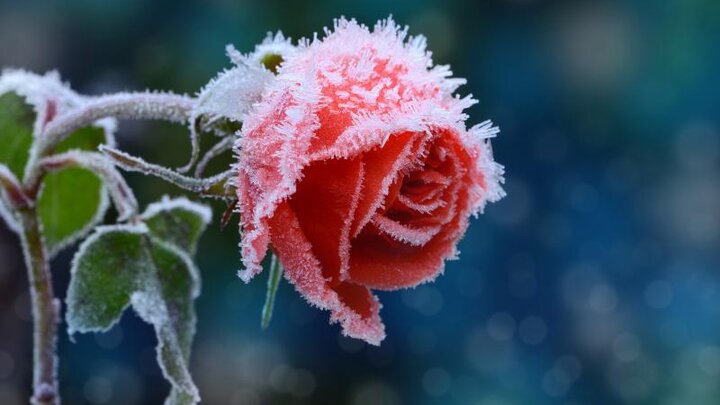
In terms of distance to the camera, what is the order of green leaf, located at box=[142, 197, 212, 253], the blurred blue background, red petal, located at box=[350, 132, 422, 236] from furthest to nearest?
1. the blurred blue background
2. green leaf, located at box=[142, 197, 212, 253]
3. red petal, located at box=[350, 132, 422, 236]

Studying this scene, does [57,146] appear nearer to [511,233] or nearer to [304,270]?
[304,270]

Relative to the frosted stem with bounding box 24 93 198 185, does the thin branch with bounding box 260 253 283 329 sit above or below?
below

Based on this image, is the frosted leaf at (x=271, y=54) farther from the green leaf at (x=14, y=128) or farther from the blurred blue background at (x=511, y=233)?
the blurred blue background at (x=511, y=233)

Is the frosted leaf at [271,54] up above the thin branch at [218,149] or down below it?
above

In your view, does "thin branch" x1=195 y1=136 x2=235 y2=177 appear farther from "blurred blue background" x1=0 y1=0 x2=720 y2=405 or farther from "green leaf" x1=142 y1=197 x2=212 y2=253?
"blurred blue background" x1=0 y1=0 x2=720 y2=405

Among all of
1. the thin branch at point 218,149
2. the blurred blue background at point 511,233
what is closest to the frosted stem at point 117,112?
the thin branch at point 218,149

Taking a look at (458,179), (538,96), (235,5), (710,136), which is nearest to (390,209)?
(458,179)

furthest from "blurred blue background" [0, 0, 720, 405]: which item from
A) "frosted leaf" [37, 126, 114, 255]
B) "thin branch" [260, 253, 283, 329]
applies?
"thin branch" [260, 253, 283, 329]
